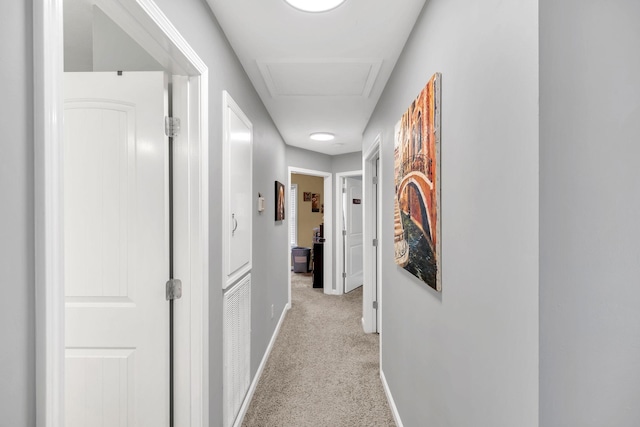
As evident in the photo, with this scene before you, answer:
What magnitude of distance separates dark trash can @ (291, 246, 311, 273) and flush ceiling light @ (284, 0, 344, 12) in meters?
5.82

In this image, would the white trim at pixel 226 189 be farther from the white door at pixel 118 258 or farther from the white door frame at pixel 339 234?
the white door frame at pixel 339 234

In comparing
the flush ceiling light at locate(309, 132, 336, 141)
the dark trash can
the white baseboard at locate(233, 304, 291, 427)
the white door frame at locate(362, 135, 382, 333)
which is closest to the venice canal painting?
the white baseboard at locate(233, 304, 291, 427)

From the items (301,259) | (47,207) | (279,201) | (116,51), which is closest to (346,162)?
(279,201)

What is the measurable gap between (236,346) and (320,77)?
1955 millimetres

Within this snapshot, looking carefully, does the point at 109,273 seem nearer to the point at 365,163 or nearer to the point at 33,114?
the point at 33,114

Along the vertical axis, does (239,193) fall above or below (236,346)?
above

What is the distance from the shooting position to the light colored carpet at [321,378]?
Answer: 215 centimetres

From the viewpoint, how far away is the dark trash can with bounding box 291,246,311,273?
23.2ft

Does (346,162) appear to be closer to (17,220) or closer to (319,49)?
(319,49)

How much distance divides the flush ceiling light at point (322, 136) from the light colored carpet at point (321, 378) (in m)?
2.34

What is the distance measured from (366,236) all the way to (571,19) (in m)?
3.09

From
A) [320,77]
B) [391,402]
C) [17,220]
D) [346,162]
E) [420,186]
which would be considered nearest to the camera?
[17,220]

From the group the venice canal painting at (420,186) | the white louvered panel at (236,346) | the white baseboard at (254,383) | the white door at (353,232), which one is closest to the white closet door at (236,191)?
the white louvered panel at (236,346)

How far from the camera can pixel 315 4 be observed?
1.49 meters
